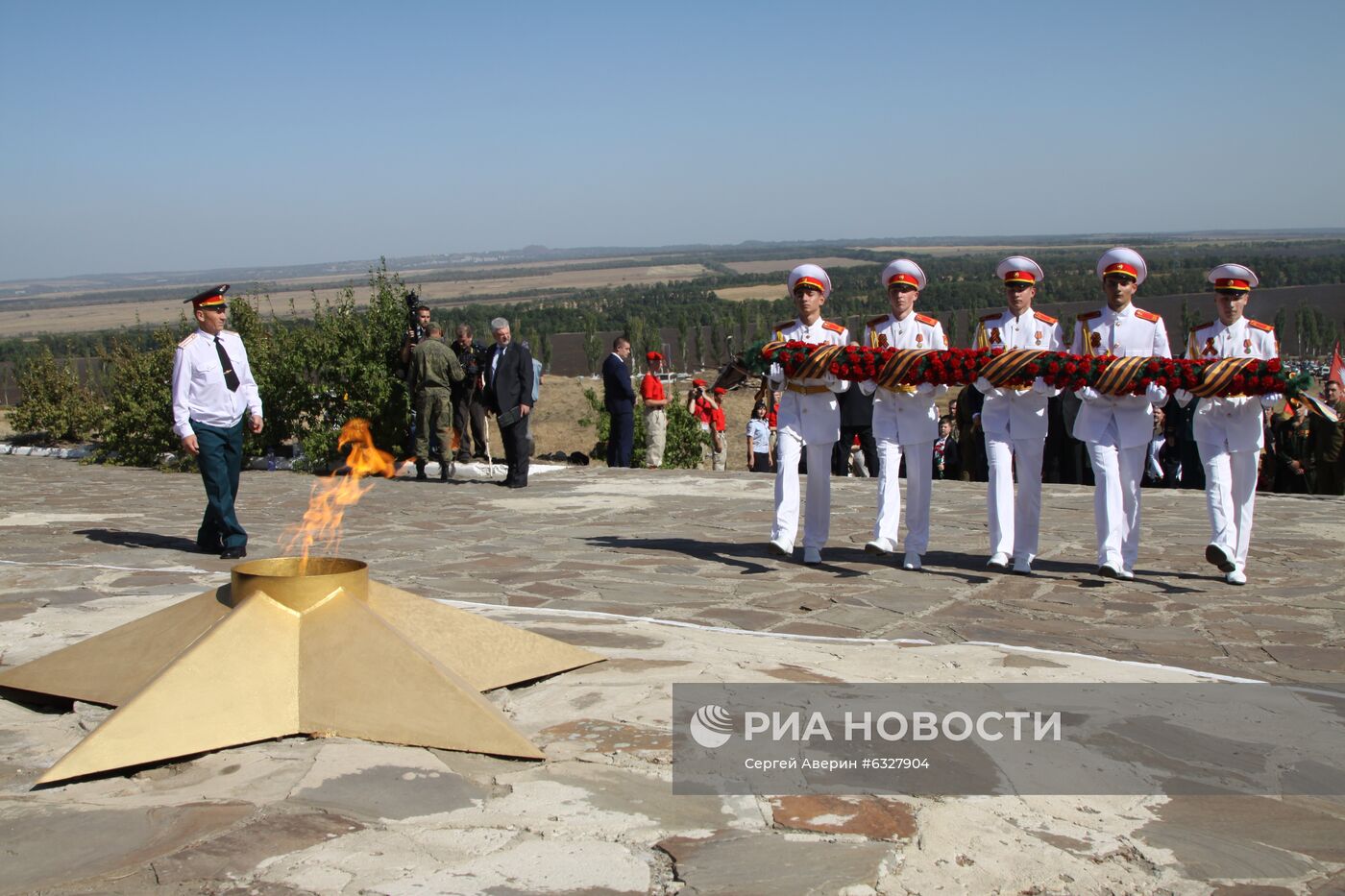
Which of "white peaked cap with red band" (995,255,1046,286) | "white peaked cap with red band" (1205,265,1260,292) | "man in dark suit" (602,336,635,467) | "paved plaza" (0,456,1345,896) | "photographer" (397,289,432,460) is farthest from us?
"man in dark suit" (602,336,635,467)

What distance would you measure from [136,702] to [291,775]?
26.0 inches

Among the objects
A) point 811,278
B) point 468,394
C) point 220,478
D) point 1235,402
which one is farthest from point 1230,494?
point 468,394

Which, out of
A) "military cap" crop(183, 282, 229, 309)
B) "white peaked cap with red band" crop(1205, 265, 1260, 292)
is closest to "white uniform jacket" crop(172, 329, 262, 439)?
"military cap" crop(183, 282, 229, 309)

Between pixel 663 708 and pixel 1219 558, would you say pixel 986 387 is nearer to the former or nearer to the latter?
pixel 1219 558

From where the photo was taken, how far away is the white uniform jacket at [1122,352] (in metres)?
8.41

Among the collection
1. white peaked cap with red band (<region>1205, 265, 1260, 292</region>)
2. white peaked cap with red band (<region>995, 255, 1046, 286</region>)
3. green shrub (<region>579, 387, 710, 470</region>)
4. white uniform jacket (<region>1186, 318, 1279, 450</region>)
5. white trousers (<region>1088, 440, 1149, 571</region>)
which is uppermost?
white peaked cap with red band (<region>995, 255, 1046, 286</region>)

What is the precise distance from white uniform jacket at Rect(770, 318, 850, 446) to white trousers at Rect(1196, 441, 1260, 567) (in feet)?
8.27

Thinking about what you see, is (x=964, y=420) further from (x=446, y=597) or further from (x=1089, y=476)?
(x=446, y=597)

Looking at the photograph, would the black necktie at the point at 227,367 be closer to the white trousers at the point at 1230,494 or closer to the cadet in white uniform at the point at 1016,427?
the cadet in white uniform at the point at 1016,427

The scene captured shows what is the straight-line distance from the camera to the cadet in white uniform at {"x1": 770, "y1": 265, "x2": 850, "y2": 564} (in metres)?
8.89

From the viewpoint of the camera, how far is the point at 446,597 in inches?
302

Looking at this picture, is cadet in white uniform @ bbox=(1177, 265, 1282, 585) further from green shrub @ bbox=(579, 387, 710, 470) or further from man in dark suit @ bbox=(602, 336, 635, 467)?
green shrub @ bbox=(579, 387, 710, 470)

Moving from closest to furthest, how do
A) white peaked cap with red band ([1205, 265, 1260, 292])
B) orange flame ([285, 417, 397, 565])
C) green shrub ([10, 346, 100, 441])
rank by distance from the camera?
orange flame ([285, 417, 397, 565]) → white peaked cap with red band ([1205, 265, 1260, 292]) → green shrub ([10, 346, 100, 441])

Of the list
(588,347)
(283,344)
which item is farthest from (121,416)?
(588,347)
